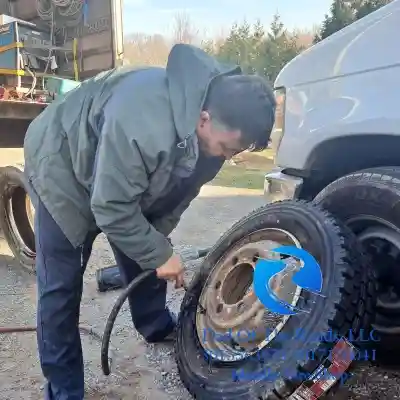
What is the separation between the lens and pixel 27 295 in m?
3.39

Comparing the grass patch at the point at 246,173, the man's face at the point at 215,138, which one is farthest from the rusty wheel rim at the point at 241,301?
the grass patch at the point at 246,173

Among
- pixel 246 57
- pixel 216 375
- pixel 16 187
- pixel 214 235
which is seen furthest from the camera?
pixel 246 57

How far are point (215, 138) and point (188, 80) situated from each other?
0.22 m

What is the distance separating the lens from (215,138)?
1.76 meters

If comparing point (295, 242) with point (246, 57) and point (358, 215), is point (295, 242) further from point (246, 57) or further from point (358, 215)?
point (246, 57)

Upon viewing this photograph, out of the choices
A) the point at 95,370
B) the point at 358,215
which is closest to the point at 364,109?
the point at 358,215

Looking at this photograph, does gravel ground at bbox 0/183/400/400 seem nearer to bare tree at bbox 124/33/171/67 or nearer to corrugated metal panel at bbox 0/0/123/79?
corrugated metal panel at bbox 0/0/123/79

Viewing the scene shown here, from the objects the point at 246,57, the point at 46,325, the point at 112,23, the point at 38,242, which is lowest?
the point at 246,57

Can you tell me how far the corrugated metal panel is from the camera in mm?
5289

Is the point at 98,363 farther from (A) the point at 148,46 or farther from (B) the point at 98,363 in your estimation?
(A) the point at 148,46

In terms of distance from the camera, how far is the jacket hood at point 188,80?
1676mm

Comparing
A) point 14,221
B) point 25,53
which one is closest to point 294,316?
point 14,221

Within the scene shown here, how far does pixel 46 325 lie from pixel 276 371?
96cm

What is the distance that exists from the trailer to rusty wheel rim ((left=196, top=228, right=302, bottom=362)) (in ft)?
6.18
